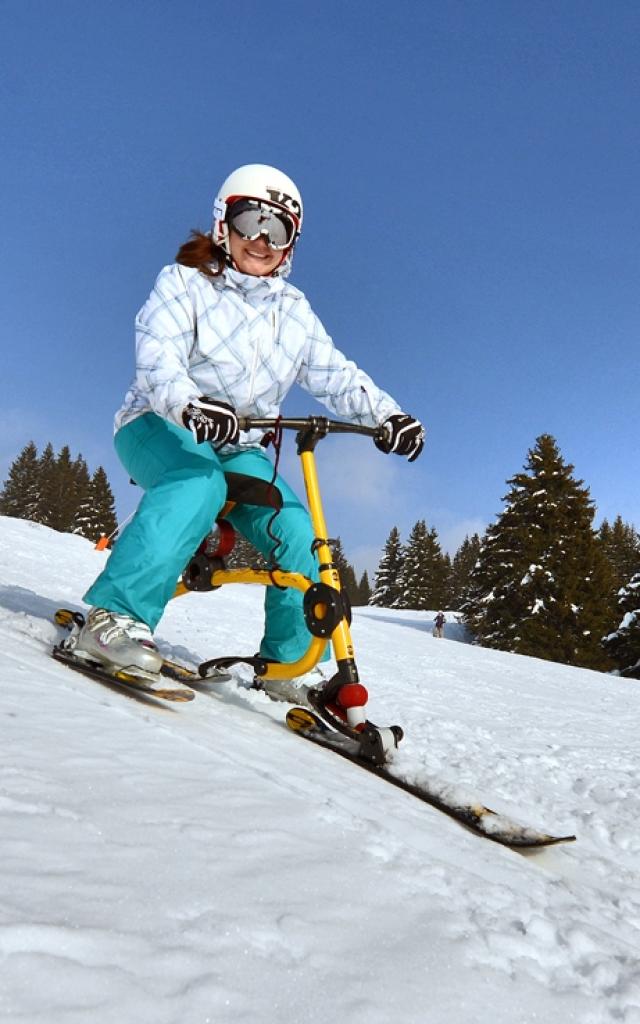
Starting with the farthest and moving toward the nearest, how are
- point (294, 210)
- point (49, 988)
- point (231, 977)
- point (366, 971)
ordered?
point (294, 210), point (366, 971), point (231, 977), point (49, 988)

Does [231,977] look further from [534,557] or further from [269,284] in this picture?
[534,557]

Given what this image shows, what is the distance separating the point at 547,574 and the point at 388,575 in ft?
96.1

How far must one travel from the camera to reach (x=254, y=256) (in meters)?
3.68

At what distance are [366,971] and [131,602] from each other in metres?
2.28

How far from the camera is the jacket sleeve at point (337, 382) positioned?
159 inches

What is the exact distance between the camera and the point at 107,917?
1.03 meters

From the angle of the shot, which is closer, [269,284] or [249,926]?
[249,926]

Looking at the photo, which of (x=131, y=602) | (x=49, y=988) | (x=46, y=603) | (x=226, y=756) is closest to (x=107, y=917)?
(x=49, y=988)

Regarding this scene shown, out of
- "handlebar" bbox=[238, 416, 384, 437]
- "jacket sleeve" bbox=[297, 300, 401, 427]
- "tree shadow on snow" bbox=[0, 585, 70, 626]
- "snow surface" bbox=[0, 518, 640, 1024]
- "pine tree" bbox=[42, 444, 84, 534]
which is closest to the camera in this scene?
"snow surface" bbox=[0, 518, 640, 1024]

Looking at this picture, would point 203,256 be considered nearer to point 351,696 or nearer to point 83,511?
point 351,696

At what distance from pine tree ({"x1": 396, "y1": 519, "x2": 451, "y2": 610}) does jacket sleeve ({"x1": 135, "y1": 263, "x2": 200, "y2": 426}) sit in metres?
45.0

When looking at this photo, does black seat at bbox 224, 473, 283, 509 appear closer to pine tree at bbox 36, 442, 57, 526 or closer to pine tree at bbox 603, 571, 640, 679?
pine tree at bbox 603, 571, 640, 679

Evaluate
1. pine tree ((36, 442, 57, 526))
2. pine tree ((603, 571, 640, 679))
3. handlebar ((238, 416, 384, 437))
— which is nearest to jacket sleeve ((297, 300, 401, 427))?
handlebar ((238, 416, 384, 437))

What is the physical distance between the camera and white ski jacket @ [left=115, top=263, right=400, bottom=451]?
132 inches
